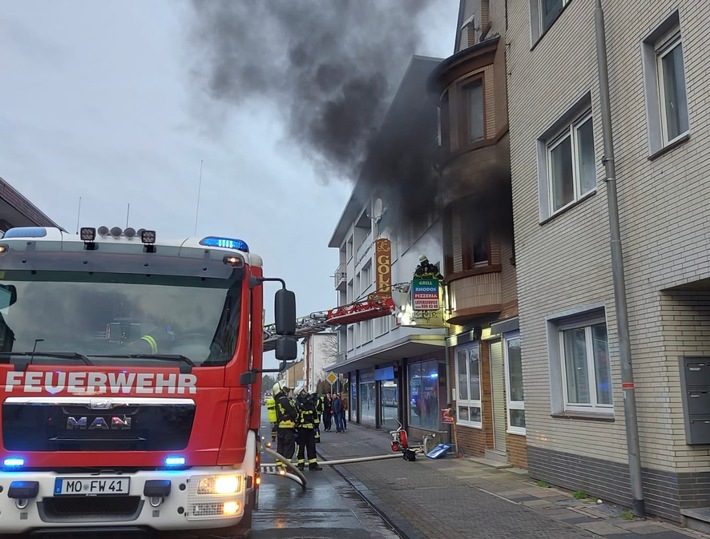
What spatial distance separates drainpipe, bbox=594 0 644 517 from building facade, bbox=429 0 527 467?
14.4ft

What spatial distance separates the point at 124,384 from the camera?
4.77 metres

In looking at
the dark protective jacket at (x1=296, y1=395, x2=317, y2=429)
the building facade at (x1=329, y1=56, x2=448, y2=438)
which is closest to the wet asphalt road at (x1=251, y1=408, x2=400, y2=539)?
the dark protective jacket at (x1=296, y1=395, x2=317, y2=429)

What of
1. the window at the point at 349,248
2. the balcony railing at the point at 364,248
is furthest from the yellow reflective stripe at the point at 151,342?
the window at the point at 349,248

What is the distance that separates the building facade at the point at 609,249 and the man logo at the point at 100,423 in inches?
205

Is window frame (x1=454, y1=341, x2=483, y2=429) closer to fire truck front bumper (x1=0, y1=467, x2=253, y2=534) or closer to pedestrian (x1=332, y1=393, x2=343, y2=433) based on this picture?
fire truck front bumper (x1=0, y1=467, x2=253, y2=534)

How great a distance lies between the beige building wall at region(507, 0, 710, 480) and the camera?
6.45 m

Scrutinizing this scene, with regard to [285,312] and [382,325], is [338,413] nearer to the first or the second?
[382,325]

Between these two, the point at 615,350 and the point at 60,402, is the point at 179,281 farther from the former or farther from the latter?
the point at 615,350

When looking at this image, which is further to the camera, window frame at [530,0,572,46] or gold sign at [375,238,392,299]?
gold sign at [375,238,392,299]

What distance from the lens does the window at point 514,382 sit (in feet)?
38.5

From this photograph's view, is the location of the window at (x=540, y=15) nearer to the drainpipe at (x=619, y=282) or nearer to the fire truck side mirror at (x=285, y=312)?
the drainpipe at (x=619, y=282)

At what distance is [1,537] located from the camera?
16.3 ft

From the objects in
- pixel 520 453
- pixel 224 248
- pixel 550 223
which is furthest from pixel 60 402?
pixel 520 453

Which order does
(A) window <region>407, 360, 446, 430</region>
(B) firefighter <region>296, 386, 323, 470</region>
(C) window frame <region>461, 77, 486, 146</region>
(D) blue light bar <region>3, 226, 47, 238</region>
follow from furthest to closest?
(A) window <region>407, 360, 446, 430</region> < (C) window frame <region>461, 77, 486, 146</region> < (B) firefighter <region>296, 386, 323, 470</region> < (D) blue light bar <region>3, 226, 47, 238</region>
